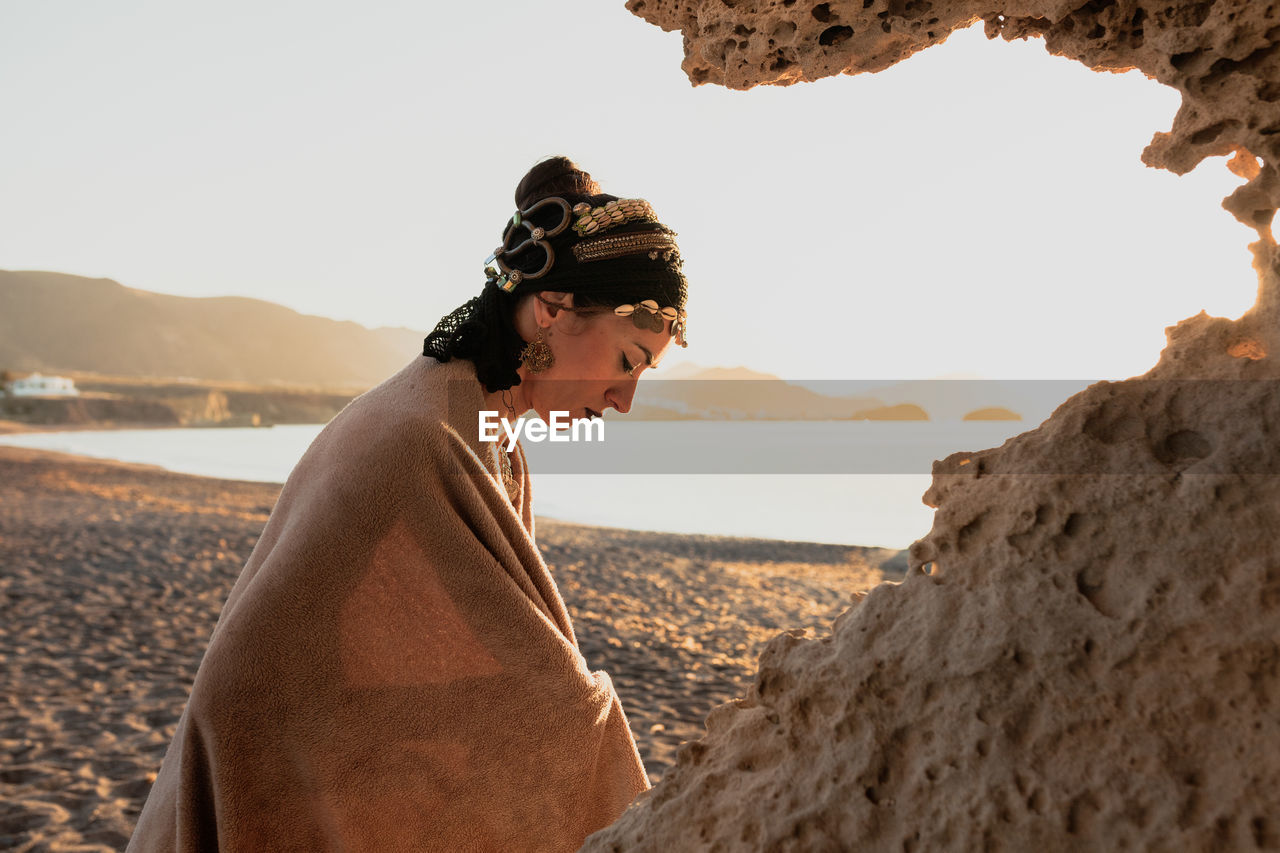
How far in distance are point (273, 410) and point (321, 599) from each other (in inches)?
2754

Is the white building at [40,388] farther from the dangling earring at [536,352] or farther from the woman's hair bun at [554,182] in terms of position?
the dangling earring at [536,352]

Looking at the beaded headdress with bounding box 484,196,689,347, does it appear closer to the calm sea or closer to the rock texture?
the rock texture

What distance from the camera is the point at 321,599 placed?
6.01ft

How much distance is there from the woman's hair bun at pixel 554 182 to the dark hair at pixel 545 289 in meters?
0.02

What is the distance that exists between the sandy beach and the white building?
46535 millimetres

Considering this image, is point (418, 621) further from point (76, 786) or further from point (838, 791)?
point (76, 786)

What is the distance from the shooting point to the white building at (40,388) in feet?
182

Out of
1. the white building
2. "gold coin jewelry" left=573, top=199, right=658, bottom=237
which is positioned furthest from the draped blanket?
the white building

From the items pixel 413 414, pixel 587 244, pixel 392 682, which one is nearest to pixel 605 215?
pixel 587 244

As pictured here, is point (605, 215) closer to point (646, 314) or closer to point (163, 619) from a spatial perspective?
point (646, 314)

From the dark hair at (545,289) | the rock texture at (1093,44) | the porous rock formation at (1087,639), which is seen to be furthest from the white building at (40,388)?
the porous rock formation at (1087,639)

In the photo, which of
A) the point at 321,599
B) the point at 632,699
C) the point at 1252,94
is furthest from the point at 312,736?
the point at 632,699

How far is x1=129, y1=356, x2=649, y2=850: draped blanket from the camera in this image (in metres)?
1.81

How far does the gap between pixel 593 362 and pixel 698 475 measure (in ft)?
100
